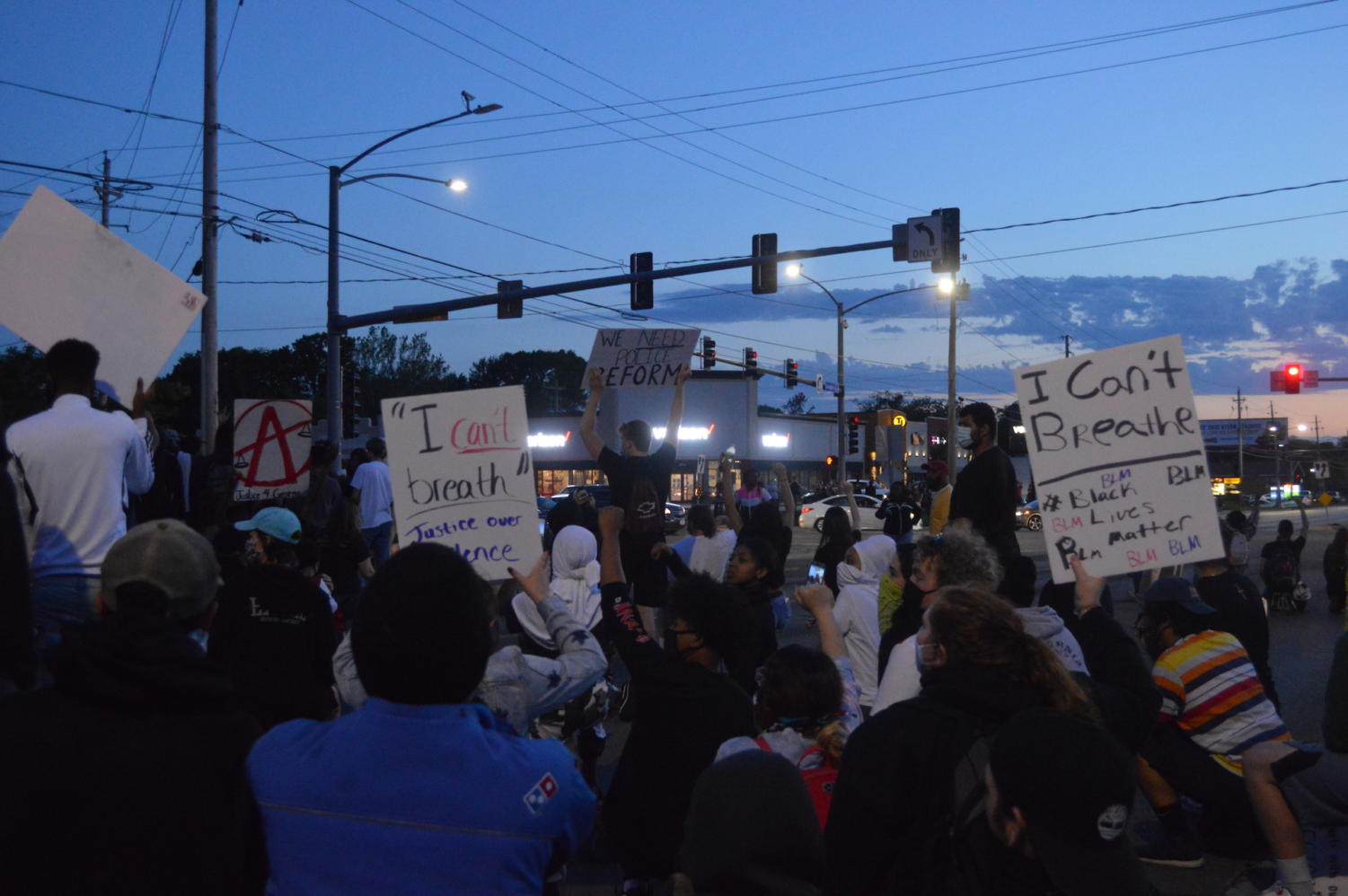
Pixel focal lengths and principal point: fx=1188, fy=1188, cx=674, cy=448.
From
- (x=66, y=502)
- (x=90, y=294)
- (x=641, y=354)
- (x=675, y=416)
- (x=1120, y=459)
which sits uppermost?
(x=641, y=354)

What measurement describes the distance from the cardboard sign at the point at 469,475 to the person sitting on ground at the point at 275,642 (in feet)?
2.67

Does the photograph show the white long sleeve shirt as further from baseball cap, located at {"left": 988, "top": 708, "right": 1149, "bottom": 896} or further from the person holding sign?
baseball cap, located at {"left": 988, "top": 708, "right": 1149, "bottom": 896}

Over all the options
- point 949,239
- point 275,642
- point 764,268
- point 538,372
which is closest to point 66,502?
point 275,642

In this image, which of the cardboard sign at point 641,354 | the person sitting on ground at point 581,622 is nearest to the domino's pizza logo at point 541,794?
the person sitting on ground at point 581,622

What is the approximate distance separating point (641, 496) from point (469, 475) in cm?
236

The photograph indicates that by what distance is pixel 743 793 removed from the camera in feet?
9.05

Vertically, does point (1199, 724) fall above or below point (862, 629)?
below

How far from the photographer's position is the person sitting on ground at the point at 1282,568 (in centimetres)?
1822

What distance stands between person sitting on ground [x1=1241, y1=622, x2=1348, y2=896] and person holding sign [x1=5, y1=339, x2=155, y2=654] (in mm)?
4659

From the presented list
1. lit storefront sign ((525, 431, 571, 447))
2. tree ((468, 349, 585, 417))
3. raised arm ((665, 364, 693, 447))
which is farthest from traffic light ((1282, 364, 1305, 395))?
tree ((468, 349, 585, 417))

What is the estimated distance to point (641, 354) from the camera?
43.8 ft

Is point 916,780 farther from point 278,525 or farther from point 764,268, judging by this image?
point 764,268

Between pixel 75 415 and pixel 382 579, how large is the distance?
2.57 metres

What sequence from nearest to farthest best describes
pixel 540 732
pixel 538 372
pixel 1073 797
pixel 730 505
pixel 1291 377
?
pixel 1073 797, pixel 540 732, pixel 730 505, pixel 1291 377, pixel 538 372
